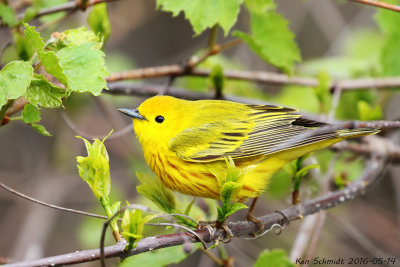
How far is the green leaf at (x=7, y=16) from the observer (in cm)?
255

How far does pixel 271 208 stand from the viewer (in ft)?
16.4

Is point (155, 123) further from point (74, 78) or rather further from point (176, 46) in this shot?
point (176, 46)

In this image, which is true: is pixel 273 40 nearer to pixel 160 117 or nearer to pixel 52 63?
pixel 160 117

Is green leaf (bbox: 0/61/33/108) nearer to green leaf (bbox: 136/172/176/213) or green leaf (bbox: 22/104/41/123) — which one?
green leaf (bbox: 22/104/41/123)

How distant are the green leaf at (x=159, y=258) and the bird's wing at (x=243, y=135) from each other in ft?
1.70

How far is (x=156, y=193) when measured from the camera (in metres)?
2.29

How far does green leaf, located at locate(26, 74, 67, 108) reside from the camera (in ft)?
5.80

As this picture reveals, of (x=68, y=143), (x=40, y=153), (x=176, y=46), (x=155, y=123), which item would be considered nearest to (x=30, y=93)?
(x=155, y=123)

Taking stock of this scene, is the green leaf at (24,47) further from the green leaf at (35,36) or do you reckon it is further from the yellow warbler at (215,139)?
the green leaf at (35,36)

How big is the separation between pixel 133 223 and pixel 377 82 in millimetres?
2634

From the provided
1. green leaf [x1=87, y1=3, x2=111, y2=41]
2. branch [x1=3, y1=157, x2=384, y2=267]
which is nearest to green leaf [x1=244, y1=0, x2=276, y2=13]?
green leaf [x1=87, y1=3, x2=111, y2=41]

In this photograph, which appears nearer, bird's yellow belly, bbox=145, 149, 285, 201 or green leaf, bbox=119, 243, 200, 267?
green leaf, bbox=119, 243, 200, 267

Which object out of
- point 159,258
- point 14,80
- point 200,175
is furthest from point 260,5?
point 14,80

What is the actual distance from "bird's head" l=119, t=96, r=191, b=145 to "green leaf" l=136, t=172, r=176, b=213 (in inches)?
22.1
